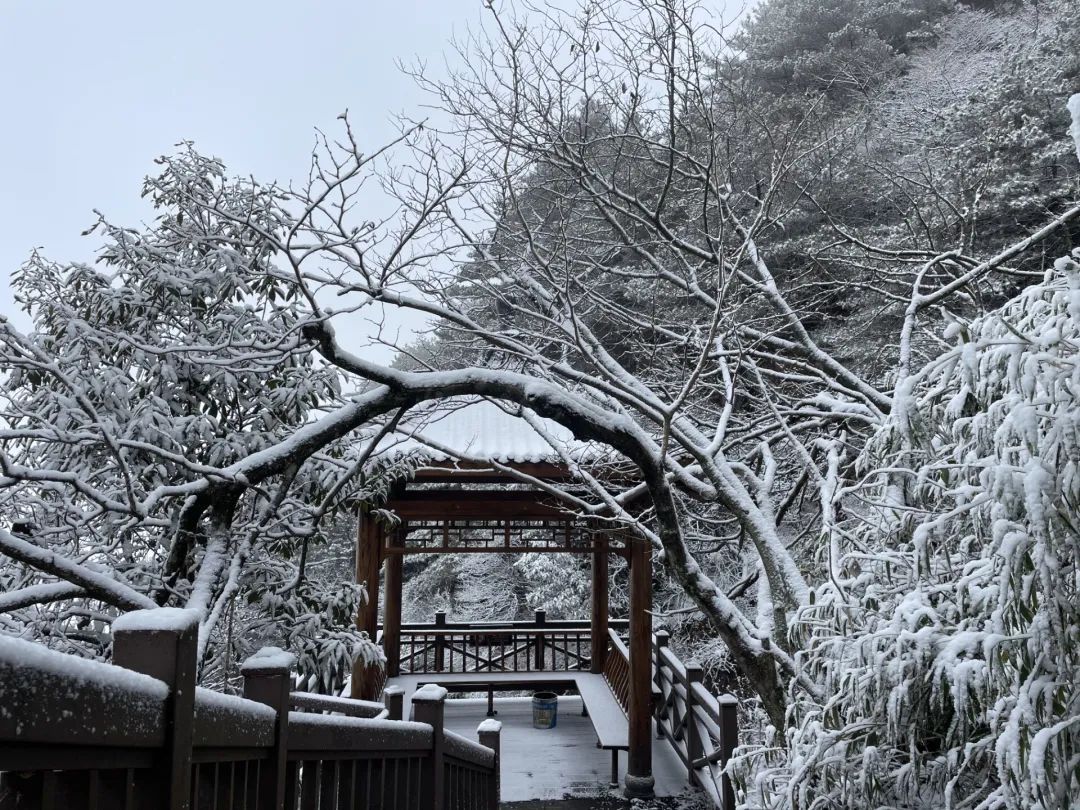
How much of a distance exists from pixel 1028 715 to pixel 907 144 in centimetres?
1087

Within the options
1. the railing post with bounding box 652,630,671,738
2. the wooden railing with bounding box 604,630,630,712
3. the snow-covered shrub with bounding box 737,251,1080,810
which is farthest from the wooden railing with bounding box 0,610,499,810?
the railing post with bounding box 652,630,671,738

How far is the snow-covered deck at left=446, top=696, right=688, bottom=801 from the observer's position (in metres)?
6.89

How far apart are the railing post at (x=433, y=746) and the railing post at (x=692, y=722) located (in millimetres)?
3843

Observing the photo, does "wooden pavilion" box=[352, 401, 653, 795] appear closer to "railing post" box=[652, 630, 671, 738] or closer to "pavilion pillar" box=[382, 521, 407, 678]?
"pavilion pillar" box=[382, 521, 407, 678]

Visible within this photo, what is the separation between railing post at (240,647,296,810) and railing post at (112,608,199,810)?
54 centimetres

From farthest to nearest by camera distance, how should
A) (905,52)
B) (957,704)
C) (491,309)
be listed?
(905,52)
(491,309)
(957,704)

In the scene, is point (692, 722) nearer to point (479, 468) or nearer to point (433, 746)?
point (479, 468)

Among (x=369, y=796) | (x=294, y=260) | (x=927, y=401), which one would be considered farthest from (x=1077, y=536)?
(x=294, y=260)

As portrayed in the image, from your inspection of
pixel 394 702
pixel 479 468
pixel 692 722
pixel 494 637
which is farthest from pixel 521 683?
pixel 394 702

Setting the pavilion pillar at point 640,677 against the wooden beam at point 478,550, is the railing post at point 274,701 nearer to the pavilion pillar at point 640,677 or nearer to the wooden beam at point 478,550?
the pavilion pillar at point 640,677

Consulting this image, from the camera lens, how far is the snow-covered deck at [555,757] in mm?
6891

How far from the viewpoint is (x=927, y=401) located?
214 centimetres

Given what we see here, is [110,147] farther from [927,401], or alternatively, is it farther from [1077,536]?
[1077,536]

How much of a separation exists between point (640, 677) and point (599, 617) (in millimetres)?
2790
